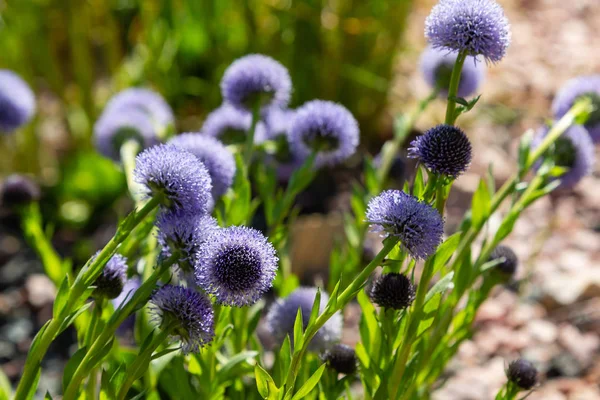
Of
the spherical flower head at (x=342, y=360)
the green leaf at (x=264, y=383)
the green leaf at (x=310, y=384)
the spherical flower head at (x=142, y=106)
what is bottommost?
the green leaf at (x=264, y=383)

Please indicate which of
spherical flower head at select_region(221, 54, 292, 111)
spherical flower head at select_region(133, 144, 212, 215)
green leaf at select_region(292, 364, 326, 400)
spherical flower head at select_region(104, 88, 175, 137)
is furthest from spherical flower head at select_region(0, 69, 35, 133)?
green leaf at select_region(292, 364, 326, 400)

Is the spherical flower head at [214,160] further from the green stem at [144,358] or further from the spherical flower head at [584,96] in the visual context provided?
the spherical flower head at [584,96]

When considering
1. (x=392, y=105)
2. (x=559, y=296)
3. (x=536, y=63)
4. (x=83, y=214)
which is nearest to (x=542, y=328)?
(x=559, y=296)

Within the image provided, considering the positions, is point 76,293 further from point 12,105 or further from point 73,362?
point 12,105

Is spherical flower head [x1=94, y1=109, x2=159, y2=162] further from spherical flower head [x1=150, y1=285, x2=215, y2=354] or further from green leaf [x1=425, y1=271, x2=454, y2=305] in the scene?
green leaf [x1=425, y1=271, x2=454, y2=305]

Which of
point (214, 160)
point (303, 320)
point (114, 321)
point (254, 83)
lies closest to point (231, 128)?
point (254, 83)

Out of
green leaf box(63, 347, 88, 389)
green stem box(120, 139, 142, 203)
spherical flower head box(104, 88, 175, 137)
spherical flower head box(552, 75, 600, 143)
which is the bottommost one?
green leaf box(63, 347, 88, 389)

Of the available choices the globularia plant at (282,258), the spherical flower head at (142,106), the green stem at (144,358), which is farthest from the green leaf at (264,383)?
the spherical flower head at (142,106)

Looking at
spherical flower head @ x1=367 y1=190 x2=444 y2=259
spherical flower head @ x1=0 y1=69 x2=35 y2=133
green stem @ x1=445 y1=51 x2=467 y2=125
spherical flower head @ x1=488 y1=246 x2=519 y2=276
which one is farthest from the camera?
spherical flower head @ x1=0 y1=69 x2=35 y2=133
